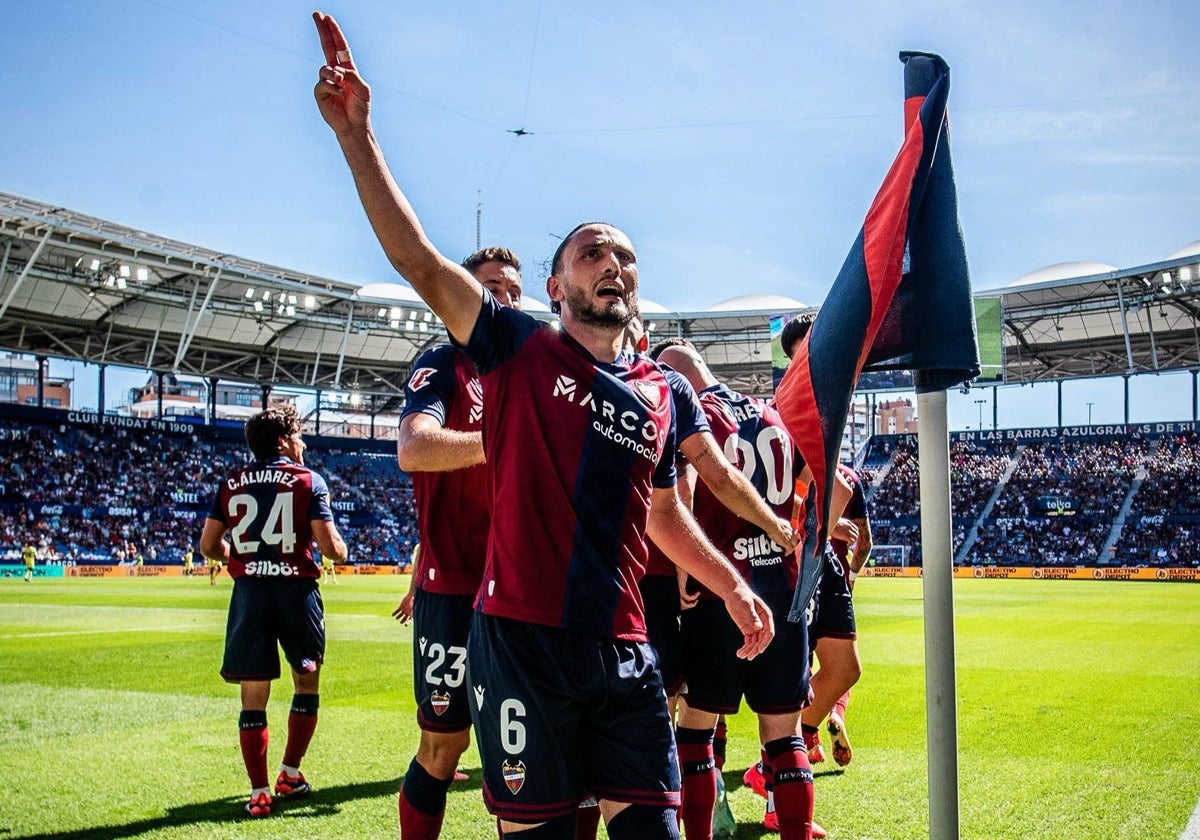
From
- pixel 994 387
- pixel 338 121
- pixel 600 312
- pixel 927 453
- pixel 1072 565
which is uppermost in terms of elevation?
pixel 994 387

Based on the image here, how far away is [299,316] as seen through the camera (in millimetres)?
46219

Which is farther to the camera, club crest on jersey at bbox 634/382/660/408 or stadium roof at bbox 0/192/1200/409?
stadium roof at bbox 0/192/1200/409

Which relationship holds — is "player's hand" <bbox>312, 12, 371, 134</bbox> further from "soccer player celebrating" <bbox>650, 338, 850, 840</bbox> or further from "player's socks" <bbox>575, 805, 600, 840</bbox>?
"player's socks" <bbox>575, 805, 600, 840</bbox>

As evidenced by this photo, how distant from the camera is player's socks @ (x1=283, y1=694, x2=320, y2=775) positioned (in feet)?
20.1

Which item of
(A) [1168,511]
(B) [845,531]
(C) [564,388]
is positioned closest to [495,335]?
(C) [564,388]

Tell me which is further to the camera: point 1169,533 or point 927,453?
point 1169,533

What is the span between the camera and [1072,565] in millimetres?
46281

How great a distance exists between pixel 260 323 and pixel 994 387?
39.8 metres

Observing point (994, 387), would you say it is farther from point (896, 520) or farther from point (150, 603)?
point (150, 603)

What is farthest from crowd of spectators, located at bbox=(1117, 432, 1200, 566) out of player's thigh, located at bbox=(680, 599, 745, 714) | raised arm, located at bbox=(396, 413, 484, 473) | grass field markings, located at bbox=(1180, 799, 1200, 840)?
raised arm, located at bbox=(396, 413, 484, 473)

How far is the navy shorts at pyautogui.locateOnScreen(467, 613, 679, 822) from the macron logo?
67 centimetres

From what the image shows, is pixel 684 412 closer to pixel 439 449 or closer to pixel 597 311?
pixel 597 311

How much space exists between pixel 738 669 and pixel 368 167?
2921 mm

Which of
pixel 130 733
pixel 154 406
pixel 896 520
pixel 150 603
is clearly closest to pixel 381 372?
pixel 896 520
